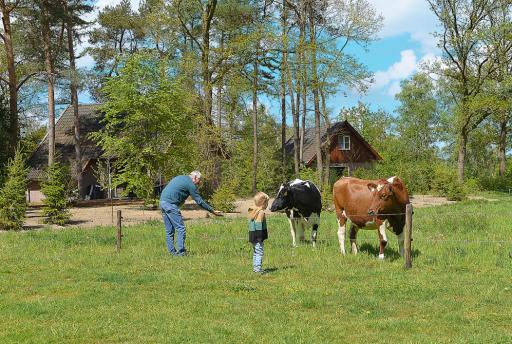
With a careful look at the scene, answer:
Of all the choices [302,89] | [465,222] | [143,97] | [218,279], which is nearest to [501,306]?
[218,279]

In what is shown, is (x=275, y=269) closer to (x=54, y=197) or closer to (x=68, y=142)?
(x=54, y=197)

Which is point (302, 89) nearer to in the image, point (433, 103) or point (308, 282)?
point (308, 282)

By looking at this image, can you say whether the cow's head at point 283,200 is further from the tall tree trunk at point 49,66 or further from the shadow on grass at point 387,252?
the tall tree trunk at point 49,66

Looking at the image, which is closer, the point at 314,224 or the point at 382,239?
the point at 382,239

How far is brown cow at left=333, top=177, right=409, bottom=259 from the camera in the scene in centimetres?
1280

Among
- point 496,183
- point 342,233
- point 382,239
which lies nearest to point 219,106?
point 496,183

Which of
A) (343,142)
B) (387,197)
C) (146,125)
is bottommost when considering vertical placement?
(387,197)

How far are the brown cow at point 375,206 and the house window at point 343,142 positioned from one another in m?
42.2

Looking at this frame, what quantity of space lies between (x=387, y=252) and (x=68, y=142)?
36.3 m

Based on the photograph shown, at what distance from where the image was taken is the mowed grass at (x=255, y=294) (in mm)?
6988

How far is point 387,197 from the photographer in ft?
42.1

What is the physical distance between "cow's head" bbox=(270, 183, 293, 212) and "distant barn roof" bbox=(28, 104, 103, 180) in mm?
28261

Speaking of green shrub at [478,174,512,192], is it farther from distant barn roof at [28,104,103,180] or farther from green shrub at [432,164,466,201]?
distant barn roof at [28,104,103,180]

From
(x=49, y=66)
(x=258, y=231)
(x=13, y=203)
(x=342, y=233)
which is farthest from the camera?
(x=49, y=66)
